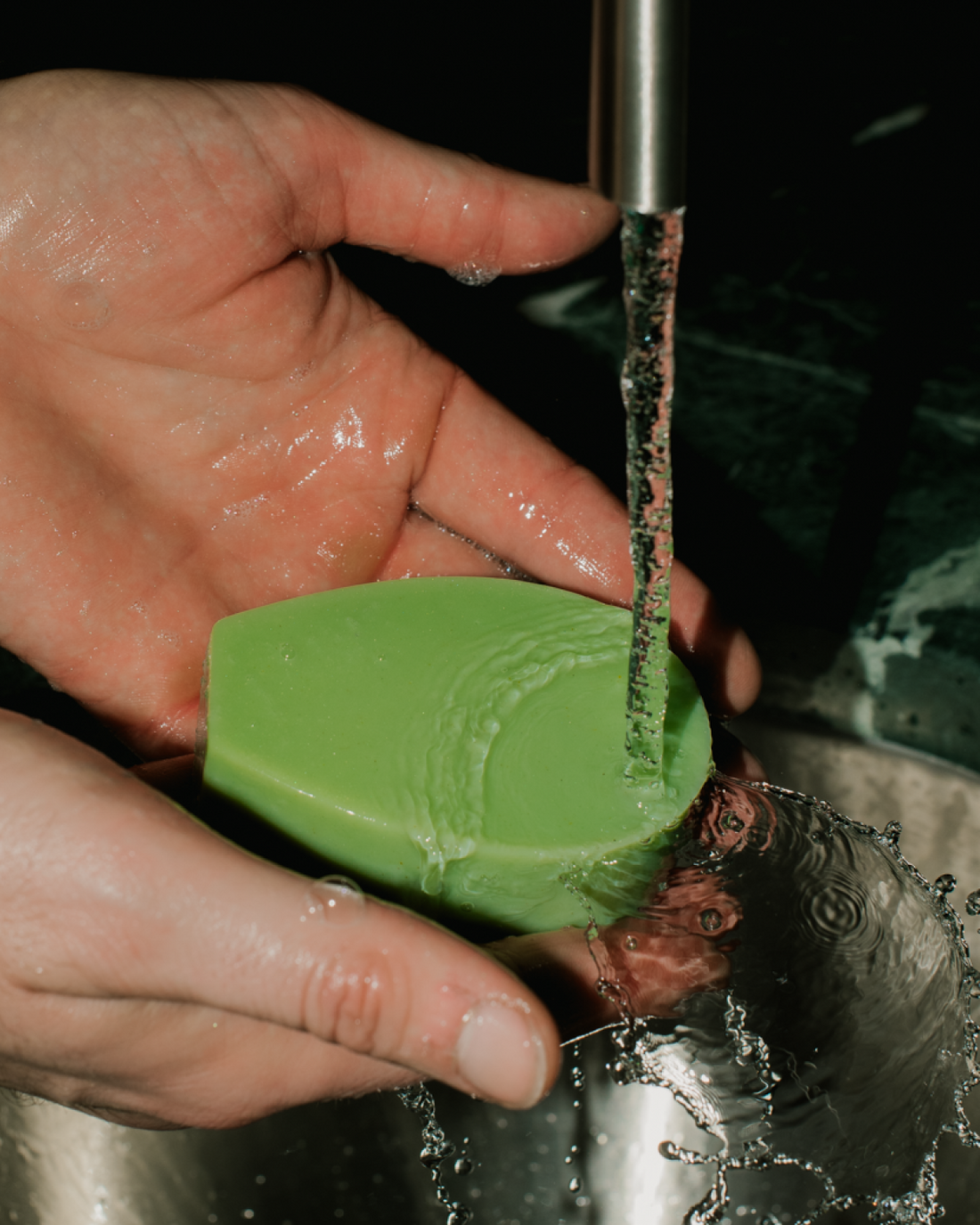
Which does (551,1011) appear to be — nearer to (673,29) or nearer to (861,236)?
(673,29)

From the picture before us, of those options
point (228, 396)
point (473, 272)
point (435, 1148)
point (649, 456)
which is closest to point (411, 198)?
point (473, 272)

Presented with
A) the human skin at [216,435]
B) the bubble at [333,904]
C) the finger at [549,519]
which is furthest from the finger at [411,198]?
the bubble at [333,904]

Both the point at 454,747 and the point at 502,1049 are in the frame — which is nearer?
the point at 502,1049

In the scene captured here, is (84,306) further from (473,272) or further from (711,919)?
(711,919)

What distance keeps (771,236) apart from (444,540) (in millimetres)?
1065

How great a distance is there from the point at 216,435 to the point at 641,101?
72 cm

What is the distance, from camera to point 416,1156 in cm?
128

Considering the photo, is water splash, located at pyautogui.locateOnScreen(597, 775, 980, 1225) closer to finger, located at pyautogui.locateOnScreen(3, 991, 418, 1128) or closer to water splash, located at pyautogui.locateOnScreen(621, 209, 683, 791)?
water splash, located at pyautogui.locateOnScreen(621, 209, 683, 791)

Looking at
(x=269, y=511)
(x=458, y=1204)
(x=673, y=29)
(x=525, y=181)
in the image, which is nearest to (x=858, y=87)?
(x=525, y=181)

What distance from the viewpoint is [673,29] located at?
22.2 inches

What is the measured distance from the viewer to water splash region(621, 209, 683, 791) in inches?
27.8

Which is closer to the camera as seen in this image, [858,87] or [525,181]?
[525,181]

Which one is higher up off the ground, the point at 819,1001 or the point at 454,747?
the point at 454,747

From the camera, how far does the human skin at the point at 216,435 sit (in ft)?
2.94
